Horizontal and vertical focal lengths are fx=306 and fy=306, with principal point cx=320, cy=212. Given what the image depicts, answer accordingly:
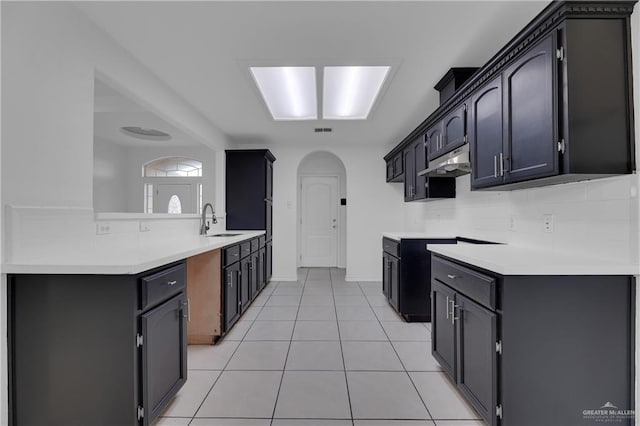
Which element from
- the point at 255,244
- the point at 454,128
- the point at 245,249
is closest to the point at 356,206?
the point at 255,244

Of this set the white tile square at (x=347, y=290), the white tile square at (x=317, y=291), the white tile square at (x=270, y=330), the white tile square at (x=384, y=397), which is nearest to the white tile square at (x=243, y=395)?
the white tile square at (x=384, y=397)

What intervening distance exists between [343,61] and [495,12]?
1035mm

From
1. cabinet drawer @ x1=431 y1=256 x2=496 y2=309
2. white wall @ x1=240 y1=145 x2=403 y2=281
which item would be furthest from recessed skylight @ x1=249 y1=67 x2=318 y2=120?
cabinet drawer @ x1=431 y1=256 x2=496 y2=309

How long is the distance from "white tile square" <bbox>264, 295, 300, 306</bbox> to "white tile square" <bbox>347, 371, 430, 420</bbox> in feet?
5.96

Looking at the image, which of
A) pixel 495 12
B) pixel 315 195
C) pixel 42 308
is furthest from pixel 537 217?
pixel 315 195

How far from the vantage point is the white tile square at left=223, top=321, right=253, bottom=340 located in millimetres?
2816

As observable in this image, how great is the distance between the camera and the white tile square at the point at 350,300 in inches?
153

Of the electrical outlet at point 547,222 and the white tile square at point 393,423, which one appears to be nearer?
the white tile square at point 393,423

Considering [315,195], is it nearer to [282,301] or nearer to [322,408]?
[282,301]

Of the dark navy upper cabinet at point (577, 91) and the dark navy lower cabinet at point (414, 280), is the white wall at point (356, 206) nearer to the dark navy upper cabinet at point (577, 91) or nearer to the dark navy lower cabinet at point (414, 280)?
the dark navy lower cabinet at point (414, 280)

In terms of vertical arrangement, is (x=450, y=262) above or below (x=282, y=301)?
above

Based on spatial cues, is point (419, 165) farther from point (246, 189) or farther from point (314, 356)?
point (246, 189)

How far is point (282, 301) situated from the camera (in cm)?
398

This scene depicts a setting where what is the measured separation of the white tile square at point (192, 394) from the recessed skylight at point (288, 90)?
239 cm
